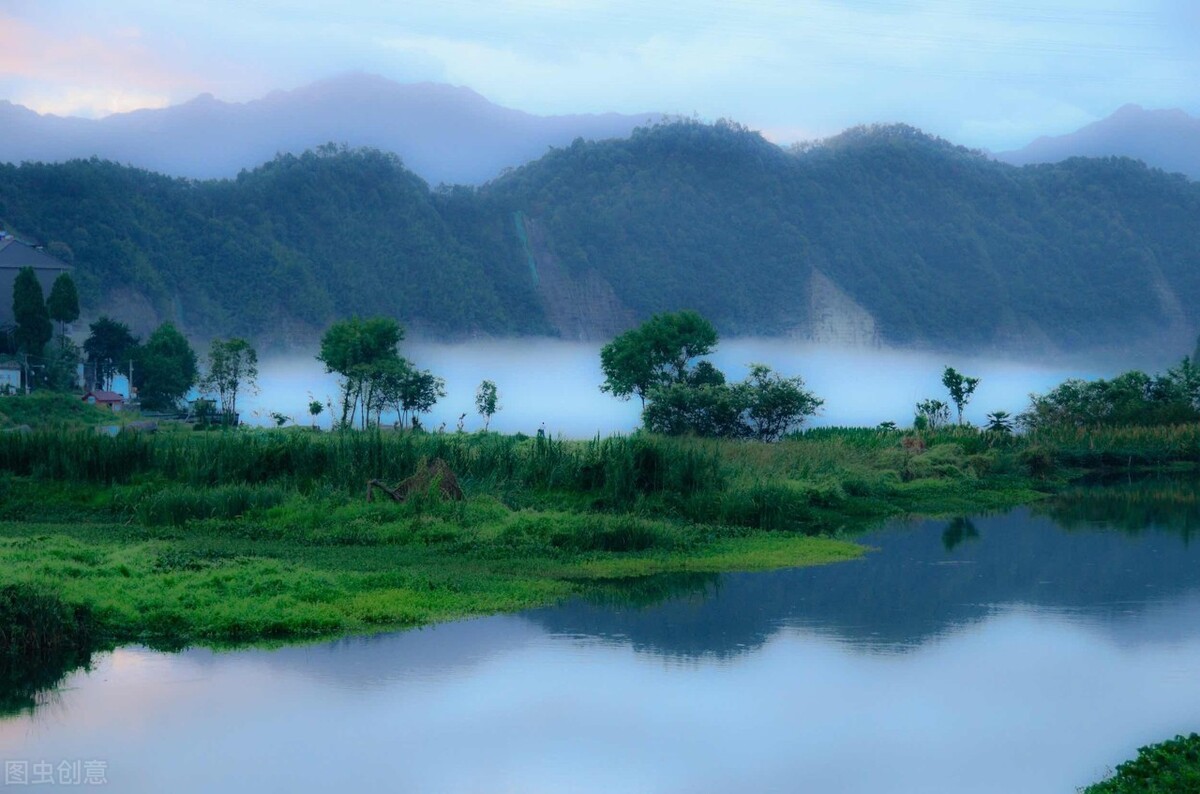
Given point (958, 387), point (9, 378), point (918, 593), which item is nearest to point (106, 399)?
point (9, 378)

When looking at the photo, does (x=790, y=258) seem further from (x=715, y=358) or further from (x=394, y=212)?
(x=394, y=212)

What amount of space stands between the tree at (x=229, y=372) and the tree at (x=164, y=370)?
82 centimetres

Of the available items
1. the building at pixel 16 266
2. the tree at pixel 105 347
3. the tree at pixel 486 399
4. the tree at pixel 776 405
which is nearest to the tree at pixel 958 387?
the tree at pixel 776 405

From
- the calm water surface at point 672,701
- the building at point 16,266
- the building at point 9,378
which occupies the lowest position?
the calm water surface at point 672,701

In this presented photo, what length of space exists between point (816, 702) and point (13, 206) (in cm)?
5163

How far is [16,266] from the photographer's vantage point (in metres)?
41.0

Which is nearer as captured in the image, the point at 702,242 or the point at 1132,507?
the point at 1132,507

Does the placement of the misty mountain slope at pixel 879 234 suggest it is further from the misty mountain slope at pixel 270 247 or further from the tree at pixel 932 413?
the tree at pixel 932 413

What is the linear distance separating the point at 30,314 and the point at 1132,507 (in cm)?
2727

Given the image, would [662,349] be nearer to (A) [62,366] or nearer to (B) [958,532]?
(A) [62,366]

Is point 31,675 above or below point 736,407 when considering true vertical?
below

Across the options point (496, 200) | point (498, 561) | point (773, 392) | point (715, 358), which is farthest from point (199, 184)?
point (498, 561)

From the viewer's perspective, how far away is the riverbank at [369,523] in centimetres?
1067

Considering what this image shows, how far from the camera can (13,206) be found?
175 feet
